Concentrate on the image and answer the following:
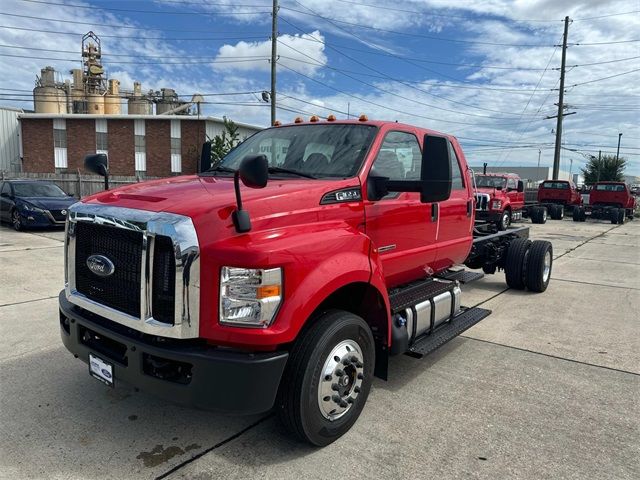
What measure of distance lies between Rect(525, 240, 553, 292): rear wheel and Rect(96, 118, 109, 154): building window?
3823 cm

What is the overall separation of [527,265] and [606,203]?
2225 cm

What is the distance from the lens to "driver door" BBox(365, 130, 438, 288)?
12.2ft

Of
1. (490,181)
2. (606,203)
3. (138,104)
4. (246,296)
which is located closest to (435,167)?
(246,296)

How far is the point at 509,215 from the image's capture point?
18.8 meters

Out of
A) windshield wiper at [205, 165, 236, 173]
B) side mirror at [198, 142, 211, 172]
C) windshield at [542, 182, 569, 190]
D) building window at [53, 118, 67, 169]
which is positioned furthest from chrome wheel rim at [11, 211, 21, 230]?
building window at [53, 118, 67, 169]

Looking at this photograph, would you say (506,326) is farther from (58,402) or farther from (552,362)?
(58,402)

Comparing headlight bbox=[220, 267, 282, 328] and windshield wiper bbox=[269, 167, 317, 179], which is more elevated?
windshield wiper bbox=[269, 167, 317, 179]

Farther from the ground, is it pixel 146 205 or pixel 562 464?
pixel 146 205

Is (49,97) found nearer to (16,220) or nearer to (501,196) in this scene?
(16,220)

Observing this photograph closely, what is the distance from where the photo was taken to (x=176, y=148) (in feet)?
128

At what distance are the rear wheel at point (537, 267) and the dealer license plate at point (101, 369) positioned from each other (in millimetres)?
6453

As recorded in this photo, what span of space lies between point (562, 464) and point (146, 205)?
9.79 ft

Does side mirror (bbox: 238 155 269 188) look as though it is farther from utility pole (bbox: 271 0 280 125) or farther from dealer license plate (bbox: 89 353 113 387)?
utility pole (bbox: 271 0 280 125)

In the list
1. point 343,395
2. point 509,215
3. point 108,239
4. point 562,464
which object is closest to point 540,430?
point 562,464
